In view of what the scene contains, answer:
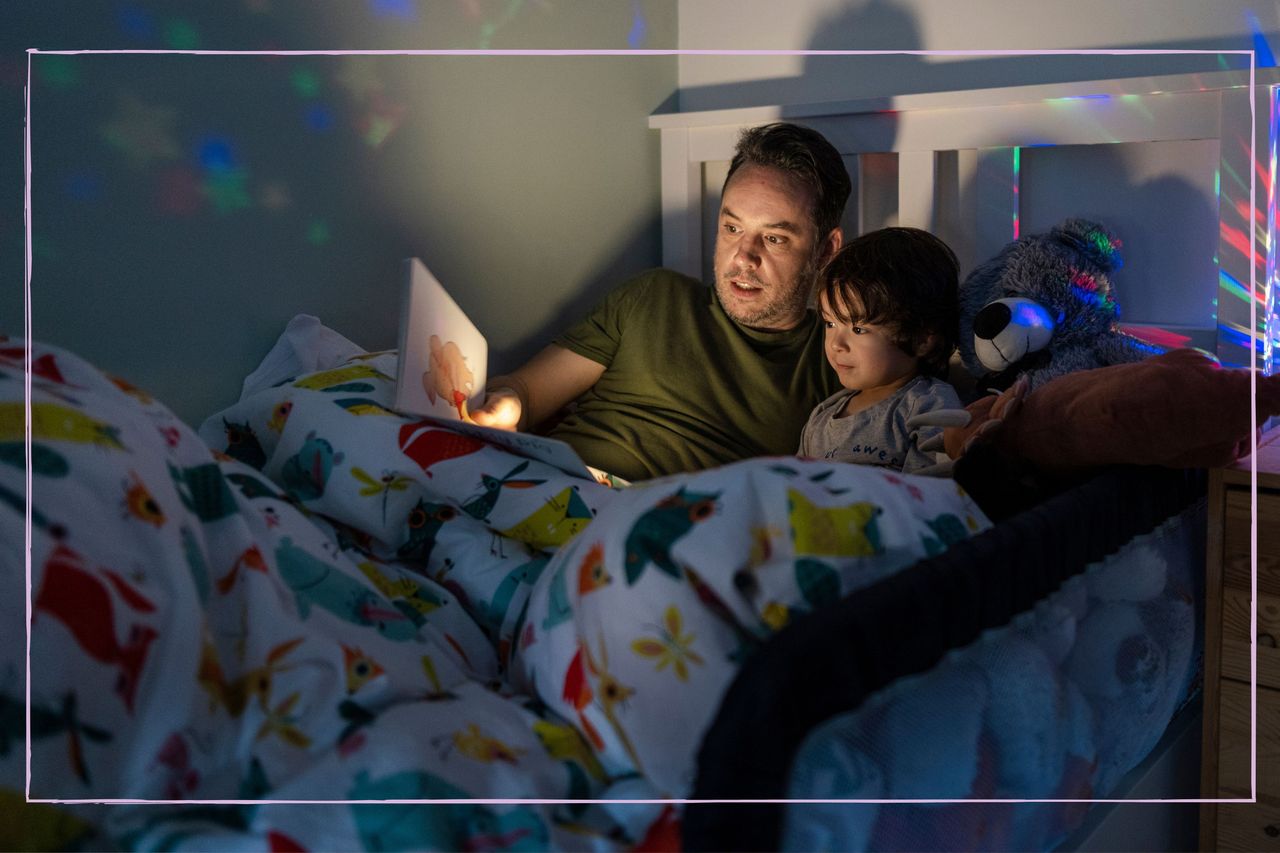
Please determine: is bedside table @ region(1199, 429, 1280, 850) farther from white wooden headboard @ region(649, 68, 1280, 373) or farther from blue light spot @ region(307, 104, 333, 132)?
blue light spot @ region(307, 104, 333, 132)

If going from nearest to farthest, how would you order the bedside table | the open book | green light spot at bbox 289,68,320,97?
the bedside table, the open book, green light spot at bbox 289,68,320,97

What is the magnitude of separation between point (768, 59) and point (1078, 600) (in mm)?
1199

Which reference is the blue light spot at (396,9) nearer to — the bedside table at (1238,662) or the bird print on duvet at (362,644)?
the bird print on duvet at (362,644)

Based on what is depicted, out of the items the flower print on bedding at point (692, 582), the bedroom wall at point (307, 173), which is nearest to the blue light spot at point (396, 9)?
the bedroom wall at point (307, 173)

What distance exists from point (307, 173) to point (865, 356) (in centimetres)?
74

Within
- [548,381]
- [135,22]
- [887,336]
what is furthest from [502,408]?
[135,22]

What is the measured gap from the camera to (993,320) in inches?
47.5

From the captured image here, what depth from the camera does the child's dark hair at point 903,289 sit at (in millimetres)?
1257

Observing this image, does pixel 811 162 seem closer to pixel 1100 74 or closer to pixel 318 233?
pixel 1100 74

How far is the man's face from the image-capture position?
4.85 ft

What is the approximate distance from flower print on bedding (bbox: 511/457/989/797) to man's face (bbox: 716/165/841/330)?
763mm

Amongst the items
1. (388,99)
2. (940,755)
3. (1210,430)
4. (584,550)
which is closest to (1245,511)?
(1210,430)

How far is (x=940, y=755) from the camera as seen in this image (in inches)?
27.7

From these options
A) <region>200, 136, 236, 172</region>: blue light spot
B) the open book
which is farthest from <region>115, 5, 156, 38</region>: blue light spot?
the open book
